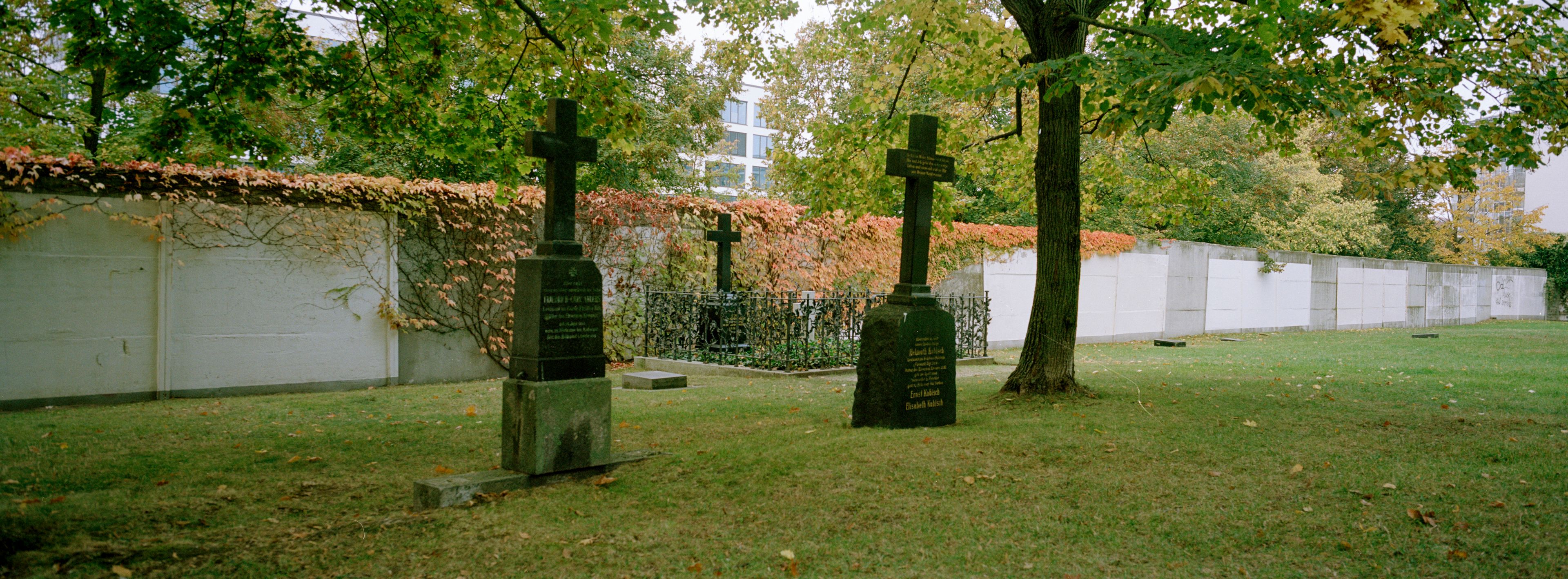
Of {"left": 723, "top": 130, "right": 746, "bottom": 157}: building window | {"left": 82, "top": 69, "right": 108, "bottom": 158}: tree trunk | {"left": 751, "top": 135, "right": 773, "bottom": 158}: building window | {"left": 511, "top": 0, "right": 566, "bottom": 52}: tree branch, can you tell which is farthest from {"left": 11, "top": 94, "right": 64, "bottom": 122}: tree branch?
{"left": 751, "top": 135, "right": 773, "bottom": 158}: building window

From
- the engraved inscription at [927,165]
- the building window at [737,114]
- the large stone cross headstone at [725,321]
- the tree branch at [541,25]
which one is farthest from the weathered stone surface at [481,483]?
the building window at [737,114]

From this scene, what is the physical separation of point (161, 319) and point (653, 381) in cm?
536

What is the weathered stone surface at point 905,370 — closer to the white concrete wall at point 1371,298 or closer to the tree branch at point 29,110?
the tree branch at point 29,110

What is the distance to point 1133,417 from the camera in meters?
7.50

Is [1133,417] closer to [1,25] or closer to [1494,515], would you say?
[1494,515]

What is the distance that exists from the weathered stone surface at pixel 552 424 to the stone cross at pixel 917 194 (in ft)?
9.59

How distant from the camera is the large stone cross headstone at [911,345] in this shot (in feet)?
23.2

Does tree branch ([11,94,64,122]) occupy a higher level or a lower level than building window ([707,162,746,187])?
lower

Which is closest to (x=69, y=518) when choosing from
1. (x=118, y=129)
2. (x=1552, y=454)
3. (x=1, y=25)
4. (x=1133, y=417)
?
(x=1, y=25)

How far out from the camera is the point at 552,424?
5.40 metres

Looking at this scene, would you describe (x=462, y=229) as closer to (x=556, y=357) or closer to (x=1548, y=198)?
(x=556, y=357)

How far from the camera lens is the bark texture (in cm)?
870

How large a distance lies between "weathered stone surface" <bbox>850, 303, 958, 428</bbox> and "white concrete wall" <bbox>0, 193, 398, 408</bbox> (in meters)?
6.98

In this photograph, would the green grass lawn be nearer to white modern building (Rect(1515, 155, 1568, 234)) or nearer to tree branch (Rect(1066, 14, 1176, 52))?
tree branch (Rect(1066, 14, 1176, 52))
